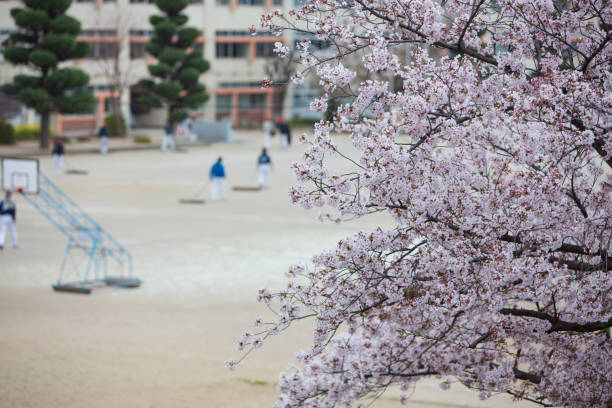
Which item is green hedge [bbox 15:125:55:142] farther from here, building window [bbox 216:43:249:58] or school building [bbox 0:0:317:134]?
building window [bbox 216:43:249:58]

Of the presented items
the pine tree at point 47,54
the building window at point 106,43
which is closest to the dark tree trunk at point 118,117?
the building window at point 106,43

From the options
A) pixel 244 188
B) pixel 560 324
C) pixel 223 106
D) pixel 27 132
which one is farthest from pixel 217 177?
pixel 223 106

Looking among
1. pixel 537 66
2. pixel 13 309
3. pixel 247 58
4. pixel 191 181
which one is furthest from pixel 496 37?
pixel 247 58

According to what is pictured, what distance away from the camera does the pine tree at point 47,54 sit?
44906mm

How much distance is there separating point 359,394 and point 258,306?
35.7 feet

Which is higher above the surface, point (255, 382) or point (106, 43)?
point (106, 43)

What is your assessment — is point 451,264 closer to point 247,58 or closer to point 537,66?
point 537,66

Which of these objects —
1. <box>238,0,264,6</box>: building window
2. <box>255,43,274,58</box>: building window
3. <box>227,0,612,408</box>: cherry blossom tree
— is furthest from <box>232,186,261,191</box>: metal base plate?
<box>238,0,264,6</box>: building window

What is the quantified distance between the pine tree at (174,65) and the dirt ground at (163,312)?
913 inches

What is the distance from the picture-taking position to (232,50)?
68875 mm

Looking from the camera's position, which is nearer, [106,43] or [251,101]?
[106,43]

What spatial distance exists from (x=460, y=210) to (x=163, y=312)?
10693 mm

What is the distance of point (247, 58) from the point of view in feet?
228

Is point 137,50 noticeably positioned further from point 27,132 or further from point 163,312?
point 163,312
